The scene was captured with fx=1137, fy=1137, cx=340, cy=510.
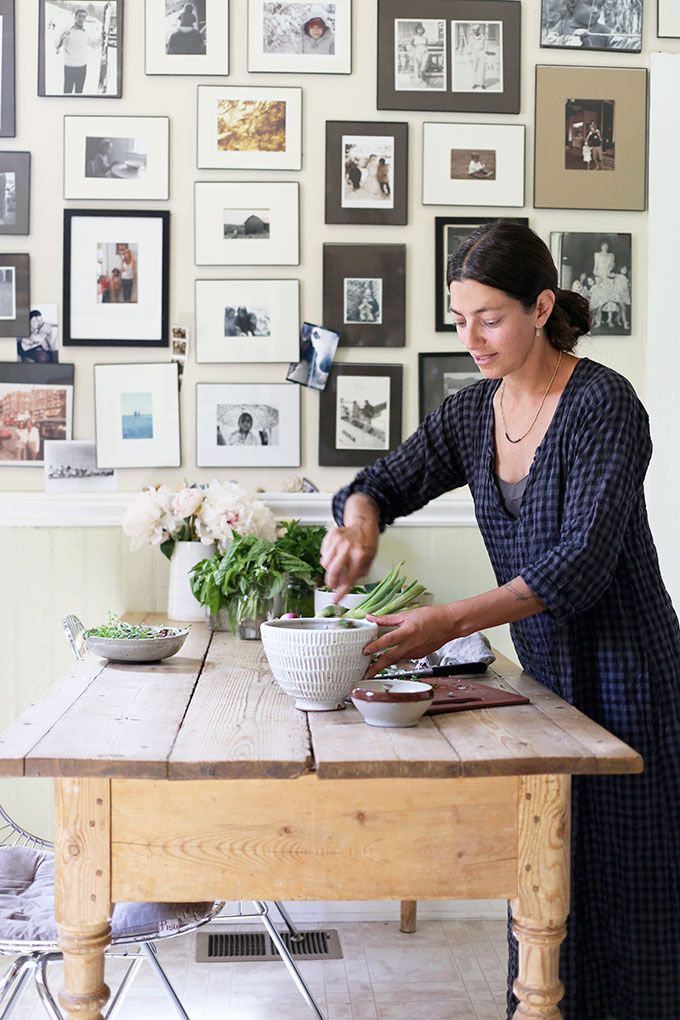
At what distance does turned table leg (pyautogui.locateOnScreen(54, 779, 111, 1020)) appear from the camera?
1587mm

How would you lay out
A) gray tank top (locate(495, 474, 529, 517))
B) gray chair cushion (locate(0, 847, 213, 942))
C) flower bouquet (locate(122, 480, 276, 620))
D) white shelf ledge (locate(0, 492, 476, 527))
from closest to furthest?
gray chair cushion (locate(0, 847, 213, 942)) → gray tank top (locate(495, 474, 529, 517)) → flower bouquet (locate(122, 480, 276, 620)) → white shelf ledge (locate(0, 492, 476, 527))

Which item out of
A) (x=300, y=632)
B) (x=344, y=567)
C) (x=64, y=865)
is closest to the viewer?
(x=64, y=865)

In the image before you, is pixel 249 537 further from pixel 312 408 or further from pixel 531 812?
pixel 531 812

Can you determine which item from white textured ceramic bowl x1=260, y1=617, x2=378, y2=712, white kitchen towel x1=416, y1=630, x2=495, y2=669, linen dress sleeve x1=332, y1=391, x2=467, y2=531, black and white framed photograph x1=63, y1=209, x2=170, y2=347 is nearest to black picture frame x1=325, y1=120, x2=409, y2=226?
black and white framed photograph x1=63, y1=209, x2=170, y2=347

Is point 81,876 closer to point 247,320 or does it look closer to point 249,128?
point 247,320

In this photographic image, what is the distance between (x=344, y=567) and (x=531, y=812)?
2.31ft

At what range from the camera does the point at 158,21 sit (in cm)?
335

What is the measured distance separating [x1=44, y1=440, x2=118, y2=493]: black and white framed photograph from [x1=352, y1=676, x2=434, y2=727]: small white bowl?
71.0 inches

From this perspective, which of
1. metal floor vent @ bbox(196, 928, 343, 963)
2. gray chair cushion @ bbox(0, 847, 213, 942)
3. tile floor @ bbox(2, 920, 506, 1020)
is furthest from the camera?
metal floor vent @ bbox(196, 928, 343, 963)

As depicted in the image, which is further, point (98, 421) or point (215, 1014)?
point (98, 421)

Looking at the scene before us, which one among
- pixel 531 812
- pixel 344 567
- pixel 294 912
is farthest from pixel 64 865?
pixel 294 912

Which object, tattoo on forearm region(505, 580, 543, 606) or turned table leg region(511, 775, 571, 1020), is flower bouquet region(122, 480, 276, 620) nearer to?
tattoo on forearm region(505, 580, 543, 606)

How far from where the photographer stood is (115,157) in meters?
3.36

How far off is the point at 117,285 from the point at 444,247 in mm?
984
